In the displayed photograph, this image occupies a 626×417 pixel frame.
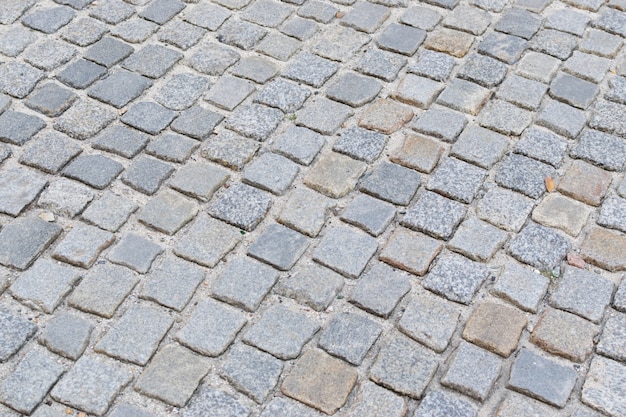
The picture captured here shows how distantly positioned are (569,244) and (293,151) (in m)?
1.23

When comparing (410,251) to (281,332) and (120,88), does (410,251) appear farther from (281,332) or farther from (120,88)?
(120,88)

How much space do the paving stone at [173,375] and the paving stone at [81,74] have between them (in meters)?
1.66

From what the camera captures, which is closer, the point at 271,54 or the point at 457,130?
the point at 457,130

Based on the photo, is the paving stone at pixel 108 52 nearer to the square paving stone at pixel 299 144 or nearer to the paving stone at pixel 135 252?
the square paving stone at pixel 299 144

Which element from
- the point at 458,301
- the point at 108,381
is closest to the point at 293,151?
the point at 458,301

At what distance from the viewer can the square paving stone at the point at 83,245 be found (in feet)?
9.99

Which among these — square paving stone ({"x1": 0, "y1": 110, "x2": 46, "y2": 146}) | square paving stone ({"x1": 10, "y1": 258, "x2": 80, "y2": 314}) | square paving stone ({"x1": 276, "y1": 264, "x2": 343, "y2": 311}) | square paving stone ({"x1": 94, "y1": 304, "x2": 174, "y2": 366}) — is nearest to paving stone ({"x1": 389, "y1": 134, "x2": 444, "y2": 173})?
square paving stone ({"x1": 276, "y1": 264, "x2": 343, "y2": 311})

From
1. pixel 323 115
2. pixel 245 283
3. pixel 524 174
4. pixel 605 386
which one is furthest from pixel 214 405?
pixel 524 174

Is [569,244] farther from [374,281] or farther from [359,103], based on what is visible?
[359,103]

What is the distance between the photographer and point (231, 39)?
4.20m

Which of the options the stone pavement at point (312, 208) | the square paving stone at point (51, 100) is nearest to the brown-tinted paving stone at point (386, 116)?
the stone pavement at point (312, 208)

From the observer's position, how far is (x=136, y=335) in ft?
9.22

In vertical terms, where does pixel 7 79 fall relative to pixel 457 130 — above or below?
above

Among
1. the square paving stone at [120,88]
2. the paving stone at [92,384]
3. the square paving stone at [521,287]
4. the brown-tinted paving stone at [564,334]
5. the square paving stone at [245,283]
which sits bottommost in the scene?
the brown-tinted paving stone at [564,334]
